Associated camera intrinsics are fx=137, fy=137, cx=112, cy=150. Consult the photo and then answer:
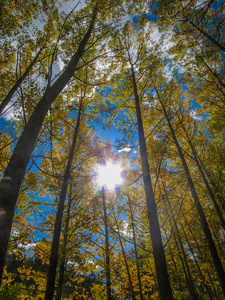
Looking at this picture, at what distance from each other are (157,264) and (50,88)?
3.64 metres

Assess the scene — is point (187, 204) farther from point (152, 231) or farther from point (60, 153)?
point (60, 153)

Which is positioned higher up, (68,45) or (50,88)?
(68,45)

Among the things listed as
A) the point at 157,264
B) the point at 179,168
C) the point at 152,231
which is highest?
the point at 179,168

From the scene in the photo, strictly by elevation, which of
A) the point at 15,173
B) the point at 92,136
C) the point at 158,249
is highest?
the point at 92,136

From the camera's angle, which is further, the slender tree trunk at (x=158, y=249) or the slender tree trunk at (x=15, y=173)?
the slender tree trunk at (x=158, y=249)

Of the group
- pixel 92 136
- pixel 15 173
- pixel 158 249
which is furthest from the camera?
pixel 92 136

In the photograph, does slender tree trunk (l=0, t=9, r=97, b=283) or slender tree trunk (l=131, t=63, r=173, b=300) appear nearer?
slender tree trunk (l=0, t=9, r=97, b=283)

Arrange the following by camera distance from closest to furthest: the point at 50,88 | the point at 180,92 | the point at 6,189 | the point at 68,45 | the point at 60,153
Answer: the point at 6,189
the point at 50,88
the point at 68,45
the point at 60,153
the point at 180,92

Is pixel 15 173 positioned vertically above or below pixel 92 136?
below

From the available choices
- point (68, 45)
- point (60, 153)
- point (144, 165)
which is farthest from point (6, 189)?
point (60, 153)

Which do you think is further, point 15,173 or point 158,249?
point 158,249

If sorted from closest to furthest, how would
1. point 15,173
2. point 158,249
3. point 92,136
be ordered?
point 15,173, point 158,249, point 92,136

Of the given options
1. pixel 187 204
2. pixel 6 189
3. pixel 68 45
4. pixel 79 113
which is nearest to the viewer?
pixel 6 189

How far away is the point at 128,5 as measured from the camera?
428cm
